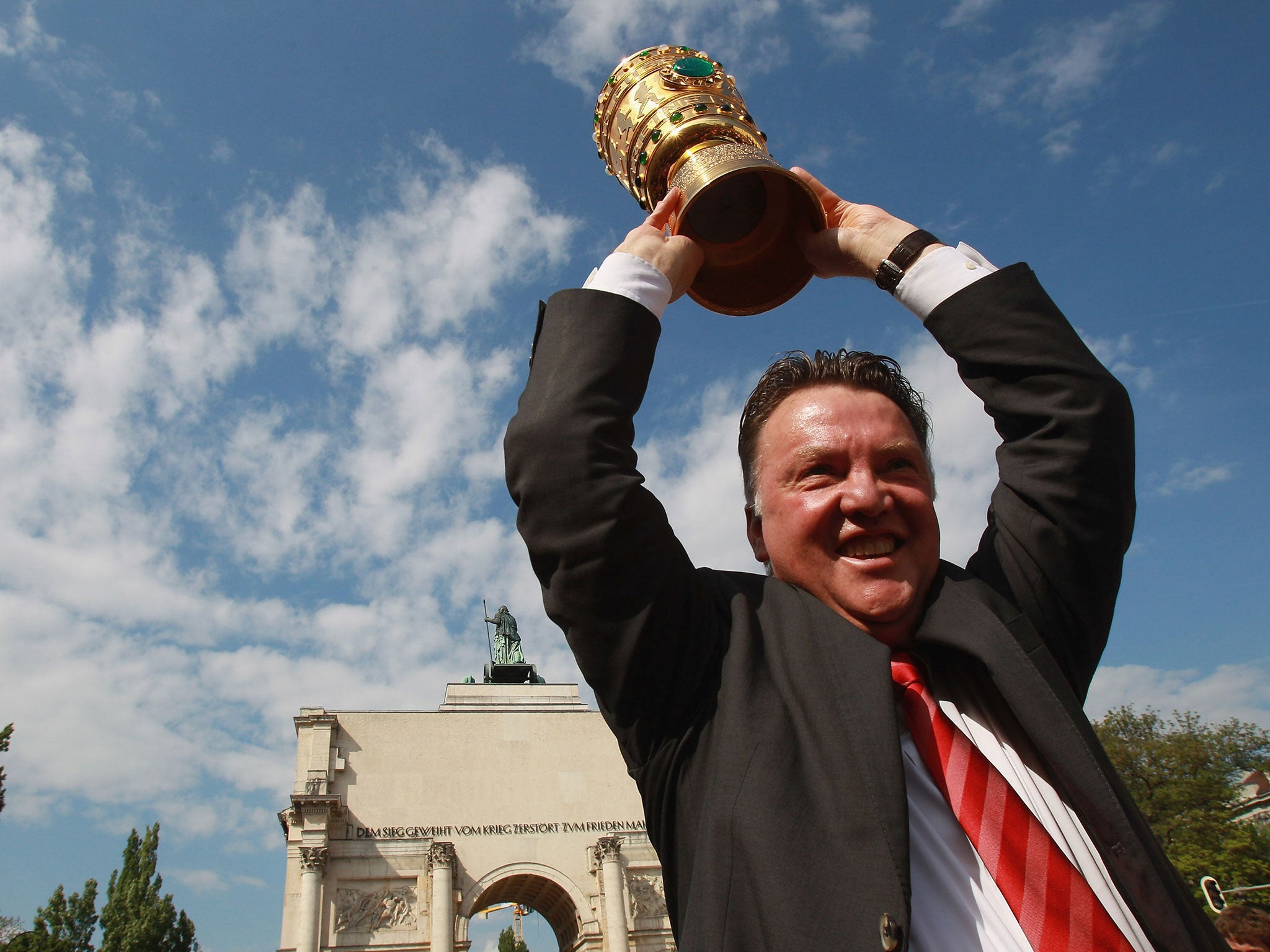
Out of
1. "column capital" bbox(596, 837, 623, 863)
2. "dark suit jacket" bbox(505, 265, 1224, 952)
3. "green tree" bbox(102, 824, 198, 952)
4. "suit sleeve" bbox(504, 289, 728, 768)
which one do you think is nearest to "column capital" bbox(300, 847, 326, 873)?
"column capital" bbox(596, 837, 623, 863)

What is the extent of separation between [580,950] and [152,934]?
812 inches

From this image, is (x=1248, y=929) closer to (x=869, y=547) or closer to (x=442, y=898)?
(x=869, y=547)

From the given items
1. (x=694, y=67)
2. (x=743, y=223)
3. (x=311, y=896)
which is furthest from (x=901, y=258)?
(x=311, y=896)

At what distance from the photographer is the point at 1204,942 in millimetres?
1422

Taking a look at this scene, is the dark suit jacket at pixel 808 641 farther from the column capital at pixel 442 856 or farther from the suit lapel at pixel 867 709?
the column capital at pixel 442 856

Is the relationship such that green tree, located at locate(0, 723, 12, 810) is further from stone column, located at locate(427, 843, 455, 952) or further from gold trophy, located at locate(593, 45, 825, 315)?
gold trophy, located at locate(593, 45, 825, 315)

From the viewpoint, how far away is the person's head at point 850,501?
1.68m

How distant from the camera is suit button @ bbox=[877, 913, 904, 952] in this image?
113cm

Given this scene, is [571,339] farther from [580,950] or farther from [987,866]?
[580,950]

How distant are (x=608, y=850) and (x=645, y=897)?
198 centimetres

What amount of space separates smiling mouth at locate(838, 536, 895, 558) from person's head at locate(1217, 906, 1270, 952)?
17.8 ft

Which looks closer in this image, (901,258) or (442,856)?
(901,258)

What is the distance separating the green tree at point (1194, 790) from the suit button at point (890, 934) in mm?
30791

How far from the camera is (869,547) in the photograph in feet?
5.58
